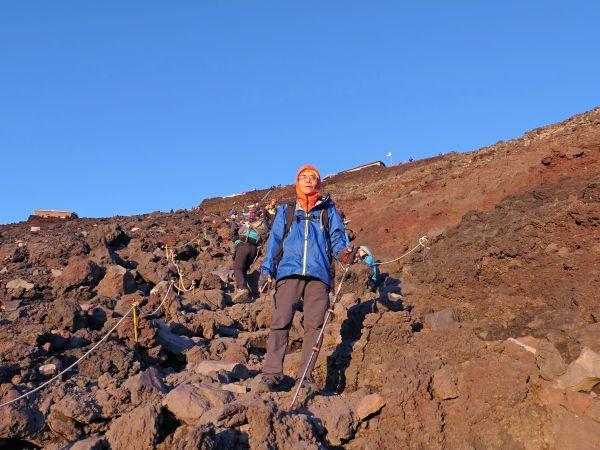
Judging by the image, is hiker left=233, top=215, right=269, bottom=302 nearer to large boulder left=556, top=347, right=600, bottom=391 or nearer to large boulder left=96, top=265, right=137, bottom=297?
large boulder left=96, top=265, right=137, bottom=297

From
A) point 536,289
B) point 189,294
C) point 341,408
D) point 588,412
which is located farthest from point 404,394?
point 189,294

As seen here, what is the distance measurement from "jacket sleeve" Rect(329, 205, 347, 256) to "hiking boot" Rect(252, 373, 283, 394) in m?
1.13

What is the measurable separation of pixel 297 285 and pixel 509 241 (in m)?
3.15

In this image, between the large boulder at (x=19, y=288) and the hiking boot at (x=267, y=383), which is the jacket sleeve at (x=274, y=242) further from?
the large boulder at (x=19, y=288)

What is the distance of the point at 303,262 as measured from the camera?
4.45 metres

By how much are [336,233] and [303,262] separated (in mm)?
424

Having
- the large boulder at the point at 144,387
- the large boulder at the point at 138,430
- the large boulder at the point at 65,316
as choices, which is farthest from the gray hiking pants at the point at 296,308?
the large boulder at the point at 65,316

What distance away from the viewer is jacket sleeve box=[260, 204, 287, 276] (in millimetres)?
4637

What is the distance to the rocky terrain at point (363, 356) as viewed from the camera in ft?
11.7

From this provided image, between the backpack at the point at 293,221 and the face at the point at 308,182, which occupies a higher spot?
the face at the point at 308,182

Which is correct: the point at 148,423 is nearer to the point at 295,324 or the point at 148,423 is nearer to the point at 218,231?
the point at 295,324

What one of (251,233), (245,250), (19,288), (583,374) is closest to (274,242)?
(583,374)

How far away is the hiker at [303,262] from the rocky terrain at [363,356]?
37 centimetres

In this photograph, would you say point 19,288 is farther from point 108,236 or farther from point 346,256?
point 346,256
